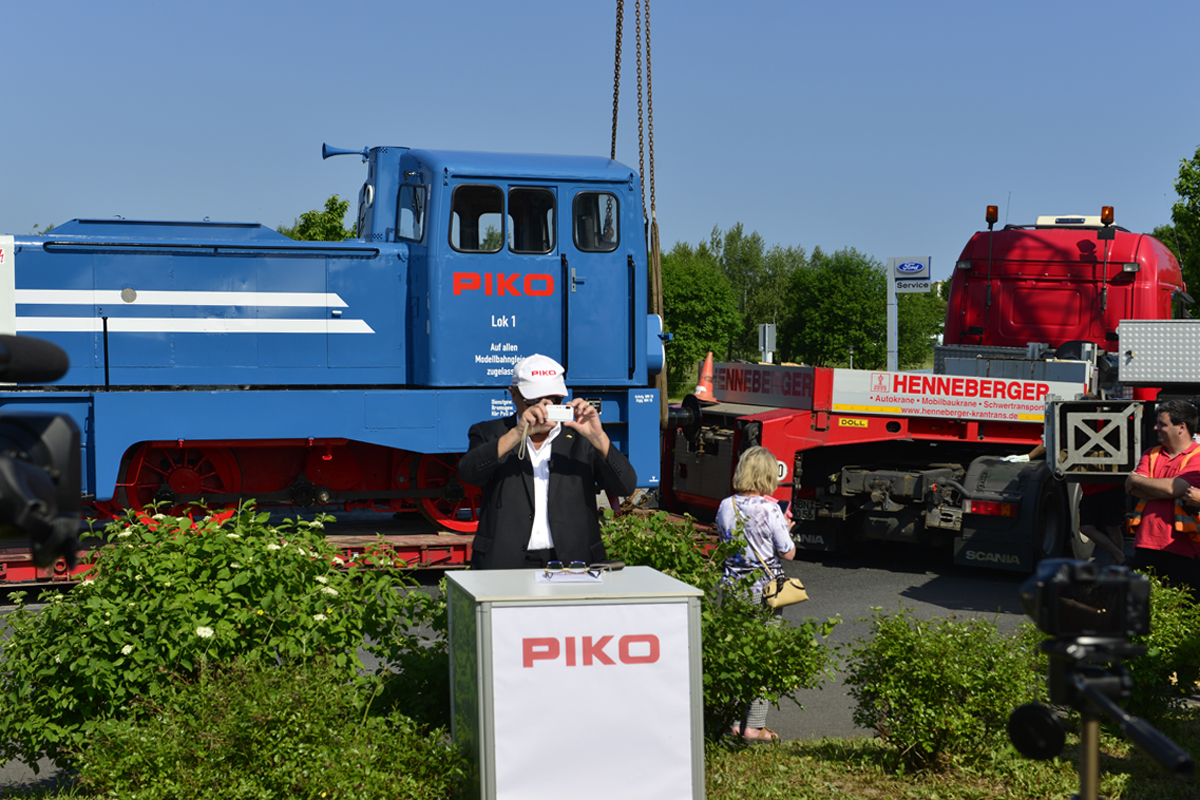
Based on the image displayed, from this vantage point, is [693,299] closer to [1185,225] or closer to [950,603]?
[1185,225]

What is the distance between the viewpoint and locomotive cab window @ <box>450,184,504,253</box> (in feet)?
32.1

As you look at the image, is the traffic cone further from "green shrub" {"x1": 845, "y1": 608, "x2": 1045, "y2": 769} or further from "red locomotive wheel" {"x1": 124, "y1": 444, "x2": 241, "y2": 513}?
"green shrub" {"x1": 845, "y1": 608, "x2": 1045, "y2": 769}

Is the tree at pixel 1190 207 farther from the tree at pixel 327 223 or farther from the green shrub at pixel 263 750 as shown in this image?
the green shrub at pixel 263 750

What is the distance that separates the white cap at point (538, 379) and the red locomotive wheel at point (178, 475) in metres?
5.91

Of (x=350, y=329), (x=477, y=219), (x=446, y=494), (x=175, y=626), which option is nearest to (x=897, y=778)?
(x=175, y=626)

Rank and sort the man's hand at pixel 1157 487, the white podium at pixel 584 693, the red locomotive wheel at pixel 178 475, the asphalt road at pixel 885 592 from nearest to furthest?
1. the white podium at pixel 584 693
2. the man's hand at pixel 1157 487
3. the asphalt road at pixel 885 592
4. the red locomotive wheel at pixel 178 475

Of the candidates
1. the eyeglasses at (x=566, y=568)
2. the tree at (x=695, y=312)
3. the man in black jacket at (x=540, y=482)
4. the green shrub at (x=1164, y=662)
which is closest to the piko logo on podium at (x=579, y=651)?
the eyeglasses at (x=566, y=568)

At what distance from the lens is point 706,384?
1156 cm

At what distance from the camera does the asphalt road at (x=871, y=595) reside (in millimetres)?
6277

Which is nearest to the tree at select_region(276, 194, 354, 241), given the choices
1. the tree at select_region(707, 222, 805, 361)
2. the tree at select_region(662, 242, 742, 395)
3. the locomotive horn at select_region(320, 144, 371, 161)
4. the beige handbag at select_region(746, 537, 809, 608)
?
the locomotive horn at select_region(320, 144, 371, 161)

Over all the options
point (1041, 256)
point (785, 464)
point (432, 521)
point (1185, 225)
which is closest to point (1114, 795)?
point (785, 464)

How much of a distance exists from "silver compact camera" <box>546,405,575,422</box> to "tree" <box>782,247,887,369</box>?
63978 mm

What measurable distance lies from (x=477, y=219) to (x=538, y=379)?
5.68 m

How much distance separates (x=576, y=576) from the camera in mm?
4012
